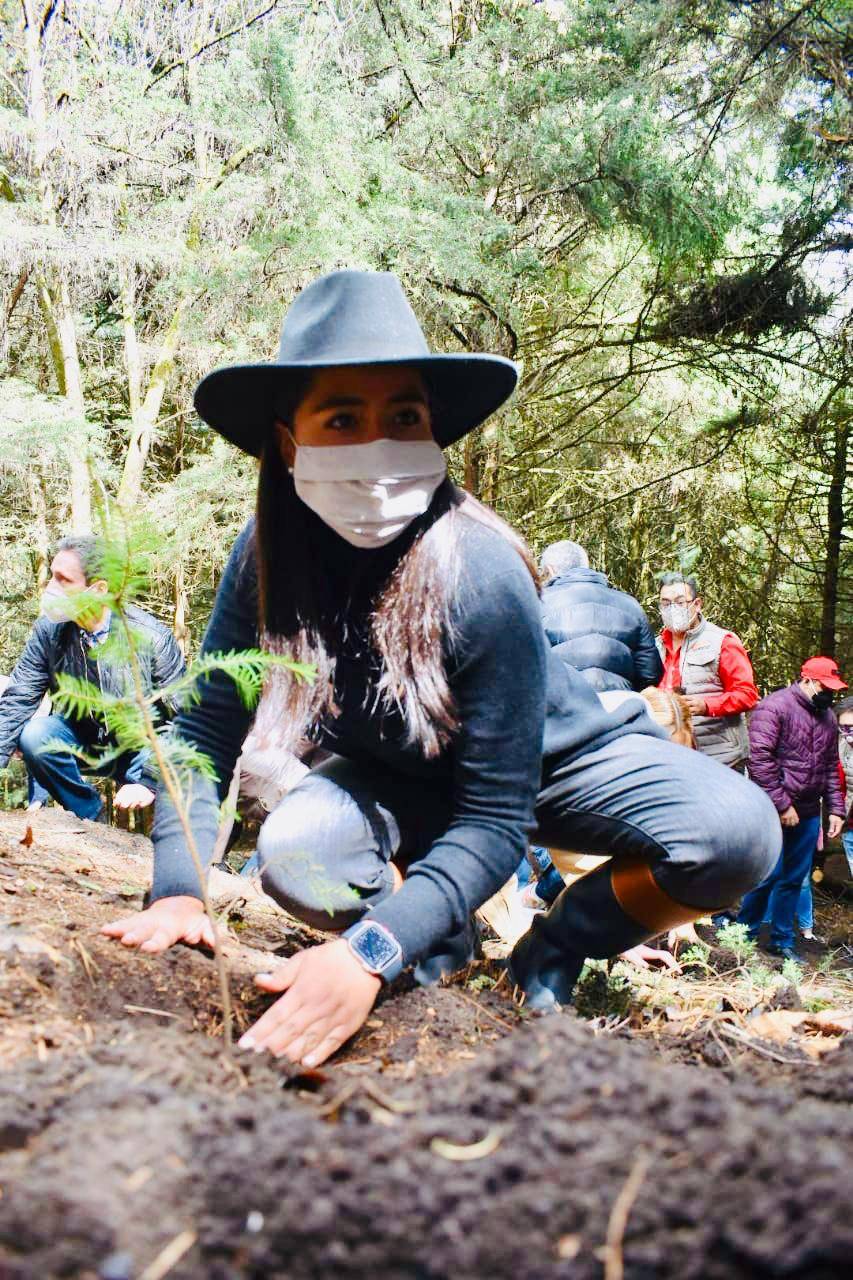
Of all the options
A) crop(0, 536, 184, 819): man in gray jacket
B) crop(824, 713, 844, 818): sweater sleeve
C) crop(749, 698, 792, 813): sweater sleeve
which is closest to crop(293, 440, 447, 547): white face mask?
crop(0, 536, 184, 819): man in gray jacket

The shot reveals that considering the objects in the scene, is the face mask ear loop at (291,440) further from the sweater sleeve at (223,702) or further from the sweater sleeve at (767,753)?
the sweater sleeve at (767,753)

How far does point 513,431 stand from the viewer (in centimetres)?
928

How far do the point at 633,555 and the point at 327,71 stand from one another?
588 centimetres

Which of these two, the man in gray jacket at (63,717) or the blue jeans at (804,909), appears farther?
the blue jeans at (804,909)

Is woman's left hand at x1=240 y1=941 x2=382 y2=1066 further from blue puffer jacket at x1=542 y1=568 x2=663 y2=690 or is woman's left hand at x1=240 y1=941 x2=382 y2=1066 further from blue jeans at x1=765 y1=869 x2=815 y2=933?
blue jeans at x1=765 y1=869 x2=815 y2=933

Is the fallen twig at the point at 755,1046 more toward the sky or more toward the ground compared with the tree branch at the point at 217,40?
more toward the ground

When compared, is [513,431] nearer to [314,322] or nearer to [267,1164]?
[314,322]

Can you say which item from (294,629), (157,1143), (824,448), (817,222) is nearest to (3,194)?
(817,222)

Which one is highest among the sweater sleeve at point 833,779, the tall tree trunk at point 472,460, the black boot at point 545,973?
the tall tree trunk at point 472,460

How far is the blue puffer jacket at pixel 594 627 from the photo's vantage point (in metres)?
5.40

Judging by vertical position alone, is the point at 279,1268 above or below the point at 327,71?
below

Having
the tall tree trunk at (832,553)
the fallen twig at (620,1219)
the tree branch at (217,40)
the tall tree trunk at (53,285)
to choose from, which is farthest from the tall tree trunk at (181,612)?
the fallen twig at (620,1219)

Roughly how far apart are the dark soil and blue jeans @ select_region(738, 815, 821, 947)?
555 cm

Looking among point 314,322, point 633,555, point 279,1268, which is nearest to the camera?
point 279,1268
